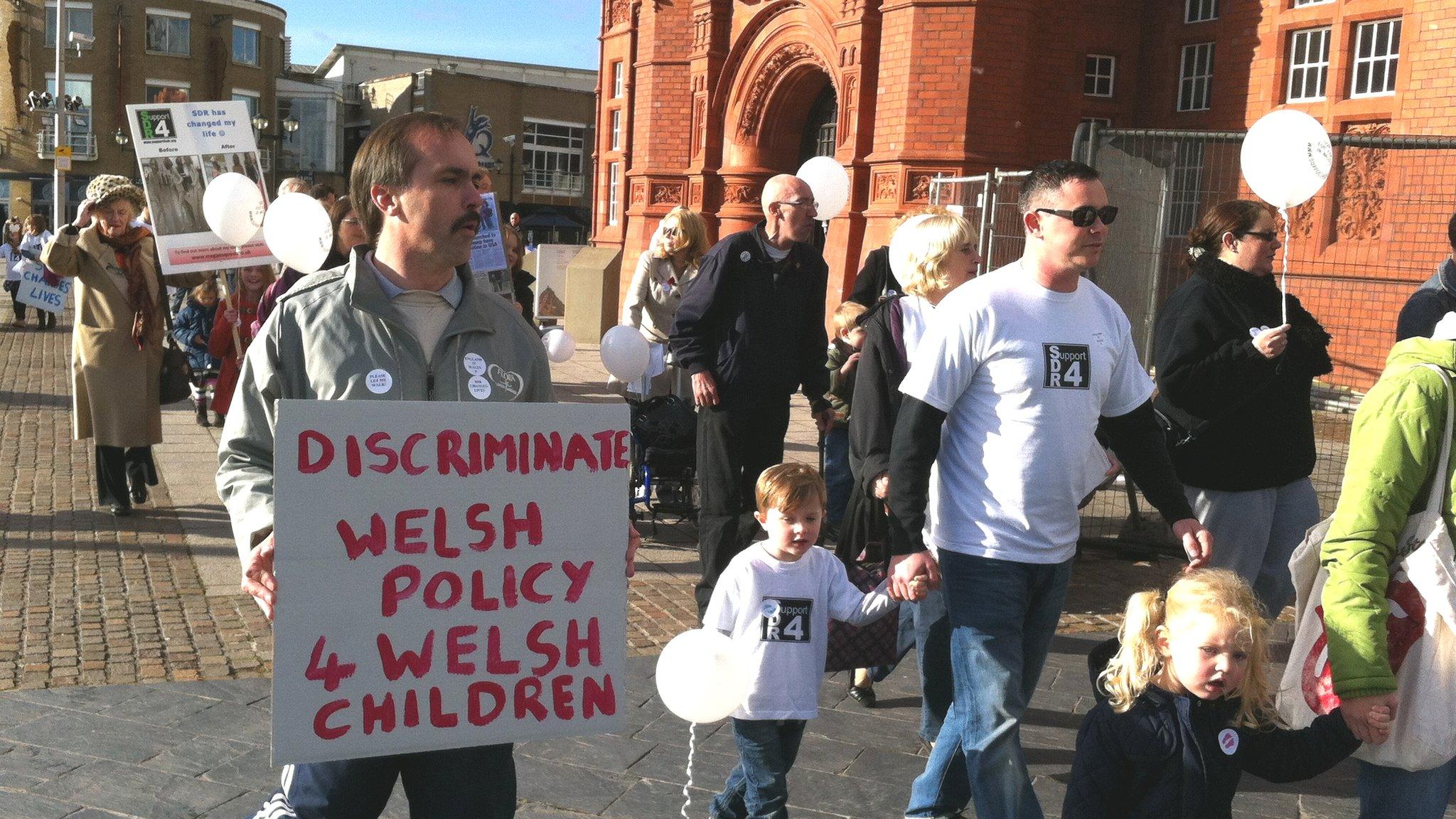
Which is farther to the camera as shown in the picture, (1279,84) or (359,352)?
(1279,84)

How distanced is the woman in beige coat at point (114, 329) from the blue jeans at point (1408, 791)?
749 cm

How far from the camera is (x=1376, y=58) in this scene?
55.0 ft

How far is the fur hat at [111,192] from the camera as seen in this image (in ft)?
27.6

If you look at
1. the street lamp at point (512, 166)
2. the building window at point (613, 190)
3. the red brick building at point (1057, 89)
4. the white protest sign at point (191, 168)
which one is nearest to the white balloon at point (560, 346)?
the white protest sign at point (191, 168)

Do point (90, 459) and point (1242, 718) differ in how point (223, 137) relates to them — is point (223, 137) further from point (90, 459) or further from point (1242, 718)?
point (1242, 718)

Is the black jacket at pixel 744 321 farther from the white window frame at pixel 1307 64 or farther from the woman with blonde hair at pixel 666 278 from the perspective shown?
the white window frame at pixel 1307 64

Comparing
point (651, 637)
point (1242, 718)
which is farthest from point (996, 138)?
point (1242, 718)

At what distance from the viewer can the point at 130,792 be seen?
168 inches

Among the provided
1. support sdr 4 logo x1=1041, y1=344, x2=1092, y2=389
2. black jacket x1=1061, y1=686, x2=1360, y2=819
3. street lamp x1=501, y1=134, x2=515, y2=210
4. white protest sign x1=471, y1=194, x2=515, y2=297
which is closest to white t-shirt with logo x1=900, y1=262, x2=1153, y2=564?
support sdr 4 logo x1=1041, y1=344, x2=1092, y2=389

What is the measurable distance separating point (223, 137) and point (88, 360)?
5.64ft

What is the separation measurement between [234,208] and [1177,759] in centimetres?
699

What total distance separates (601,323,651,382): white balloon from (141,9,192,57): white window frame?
59643 mm

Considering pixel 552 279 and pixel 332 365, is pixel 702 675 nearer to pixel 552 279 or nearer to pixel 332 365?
pixel 332 365

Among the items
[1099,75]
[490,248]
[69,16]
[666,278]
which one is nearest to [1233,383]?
[666,278]
